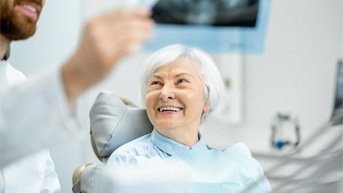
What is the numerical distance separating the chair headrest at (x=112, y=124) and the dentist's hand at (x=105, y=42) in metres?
0.85

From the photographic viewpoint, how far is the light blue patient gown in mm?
1310

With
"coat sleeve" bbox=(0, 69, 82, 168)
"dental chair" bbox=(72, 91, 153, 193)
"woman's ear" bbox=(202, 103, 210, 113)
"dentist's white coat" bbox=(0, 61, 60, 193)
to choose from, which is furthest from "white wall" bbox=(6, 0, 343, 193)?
"coat sleeve" bbox=(0, 69, 82, 168)

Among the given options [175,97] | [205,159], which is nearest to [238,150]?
[205,159]

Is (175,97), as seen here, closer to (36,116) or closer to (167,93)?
(167,93)

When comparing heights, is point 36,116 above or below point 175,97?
above

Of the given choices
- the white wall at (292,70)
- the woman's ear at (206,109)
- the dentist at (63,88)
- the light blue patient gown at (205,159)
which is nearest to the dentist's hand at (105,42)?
the dentist at (63,88)

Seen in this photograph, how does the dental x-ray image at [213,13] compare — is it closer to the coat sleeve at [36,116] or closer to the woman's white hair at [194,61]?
the woman's white hair at [194,61]

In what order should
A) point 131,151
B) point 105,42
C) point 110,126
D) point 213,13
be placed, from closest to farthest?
point 105,42 → point 131,151 → point 110,126 → point 213,13

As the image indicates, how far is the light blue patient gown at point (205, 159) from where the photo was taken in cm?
131

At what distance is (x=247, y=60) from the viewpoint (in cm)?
232

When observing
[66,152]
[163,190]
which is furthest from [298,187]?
[66,152]

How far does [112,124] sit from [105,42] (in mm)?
883

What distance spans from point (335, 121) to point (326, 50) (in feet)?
4.66

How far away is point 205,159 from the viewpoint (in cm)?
142
